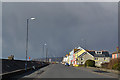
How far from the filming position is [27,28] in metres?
39.7

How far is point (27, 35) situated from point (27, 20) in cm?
343

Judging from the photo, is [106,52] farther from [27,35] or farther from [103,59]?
[27,35]

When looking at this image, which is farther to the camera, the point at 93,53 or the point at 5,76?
the point at 93,53

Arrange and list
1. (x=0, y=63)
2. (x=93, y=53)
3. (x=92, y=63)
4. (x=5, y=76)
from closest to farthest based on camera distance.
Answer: (x=5, y=76) < (x=0, y=63) < (x=92, y=63) < (x=93, y=53)

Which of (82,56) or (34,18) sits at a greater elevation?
(34,18)

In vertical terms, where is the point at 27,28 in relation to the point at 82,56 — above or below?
above

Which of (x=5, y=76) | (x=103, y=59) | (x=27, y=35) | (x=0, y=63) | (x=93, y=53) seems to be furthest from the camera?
(x=93, y=53)

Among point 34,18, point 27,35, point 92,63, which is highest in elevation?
point 34,18

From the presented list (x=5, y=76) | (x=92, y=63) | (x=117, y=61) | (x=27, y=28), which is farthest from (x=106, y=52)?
(x=5, y=76)

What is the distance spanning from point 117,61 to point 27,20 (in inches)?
773

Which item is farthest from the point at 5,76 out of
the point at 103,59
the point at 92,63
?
the point at 103,59

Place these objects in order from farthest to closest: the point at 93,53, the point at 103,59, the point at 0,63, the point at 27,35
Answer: the point at 93,53 → the point at 103,59 → the point at 27,35 → the point at 0,63

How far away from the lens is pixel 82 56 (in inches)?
4235

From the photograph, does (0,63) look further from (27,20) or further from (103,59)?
(103,59)
